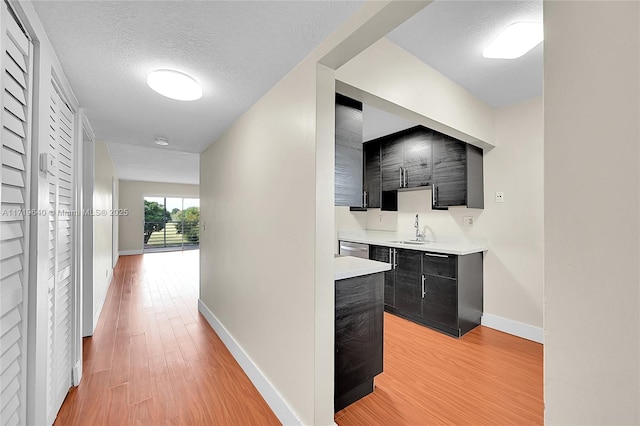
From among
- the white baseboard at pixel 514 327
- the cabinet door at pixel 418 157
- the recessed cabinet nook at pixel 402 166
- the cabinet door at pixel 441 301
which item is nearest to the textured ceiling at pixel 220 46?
the recessed cabinet nook at pixel 402 166

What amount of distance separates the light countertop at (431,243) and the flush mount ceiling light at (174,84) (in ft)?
8.44

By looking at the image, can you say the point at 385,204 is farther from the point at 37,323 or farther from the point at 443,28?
the point at 37,323

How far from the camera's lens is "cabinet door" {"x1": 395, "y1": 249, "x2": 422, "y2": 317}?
305 cm

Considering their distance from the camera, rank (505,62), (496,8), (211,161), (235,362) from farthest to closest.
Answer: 1. (211,161)
2. (235,362)
3. (505,62)
4. (496,8)

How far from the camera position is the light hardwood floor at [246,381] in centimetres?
170

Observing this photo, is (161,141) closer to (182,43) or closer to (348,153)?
(182,43)

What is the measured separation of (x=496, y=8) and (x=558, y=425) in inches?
73.8

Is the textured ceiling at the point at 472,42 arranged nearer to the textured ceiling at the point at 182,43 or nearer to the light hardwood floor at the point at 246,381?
the textured ceiling at the point at 182,43

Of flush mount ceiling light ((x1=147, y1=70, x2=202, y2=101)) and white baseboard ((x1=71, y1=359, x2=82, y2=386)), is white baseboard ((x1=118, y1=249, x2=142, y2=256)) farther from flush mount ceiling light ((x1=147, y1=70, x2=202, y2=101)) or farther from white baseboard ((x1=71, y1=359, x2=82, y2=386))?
flush mount ceiling light ((x1=147, y1=70, x2=202, y2=101))

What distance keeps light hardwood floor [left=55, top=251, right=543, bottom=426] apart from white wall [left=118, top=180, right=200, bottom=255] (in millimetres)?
5946

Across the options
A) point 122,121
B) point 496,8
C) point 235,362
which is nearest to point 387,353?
point 235,362

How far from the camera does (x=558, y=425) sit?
55 cm

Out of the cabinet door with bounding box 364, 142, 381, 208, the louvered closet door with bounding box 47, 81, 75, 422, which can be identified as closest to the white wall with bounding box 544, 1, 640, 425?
the louvered closet door with bounding box 47, 81, 75, 422

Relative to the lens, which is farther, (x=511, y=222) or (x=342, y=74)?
(x=511, y=222)
